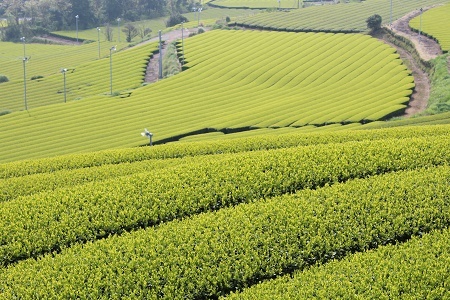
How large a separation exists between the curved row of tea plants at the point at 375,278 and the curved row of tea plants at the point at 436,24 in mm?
58767

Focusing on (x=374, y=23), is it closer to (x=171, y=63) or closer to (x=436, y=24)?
(x=436, y=24)

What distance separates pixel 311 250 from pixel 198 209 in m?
3.83

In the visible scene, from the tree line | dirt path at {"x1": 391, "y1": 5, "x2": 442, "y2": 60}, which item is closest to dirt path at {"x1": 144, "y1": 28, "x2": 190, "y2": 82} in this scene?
dirt path at {"x1": 391, "y1": 5, "x2": 442, "y2": 60}

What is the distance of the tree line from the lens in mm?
140250

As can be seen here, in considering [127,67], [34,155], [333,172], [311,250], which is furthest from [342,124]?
[127,67]

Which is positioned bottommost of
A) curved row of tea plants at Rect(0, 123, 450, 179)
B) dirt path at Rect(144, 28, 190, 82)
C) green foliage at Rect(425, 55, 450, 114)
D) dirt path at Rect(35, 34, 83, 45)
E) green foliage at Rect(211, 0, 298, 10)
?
dirt path at Rect(35, 34, 83, 45)

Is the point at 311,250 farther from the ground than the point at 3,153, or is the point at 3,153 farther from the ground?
the point at 311,250

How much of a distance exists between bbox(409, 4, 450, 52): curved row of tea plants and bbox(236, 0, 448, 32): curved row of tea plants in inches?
231

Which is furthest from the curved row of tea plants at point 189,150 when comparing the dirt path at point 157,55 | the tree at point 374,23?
the tree at point 374,23

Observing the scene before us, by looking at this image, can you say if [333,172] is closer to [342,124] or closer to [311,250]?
[311,250]

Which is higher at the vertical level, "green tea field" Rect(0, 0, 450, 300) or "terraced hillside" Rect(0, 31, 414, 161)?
"green tea field" Rect(0, 0, 450, 300)

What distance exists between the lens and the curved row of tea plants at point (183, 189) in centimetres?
1547

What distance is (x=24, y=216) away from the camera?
1608 centimetres

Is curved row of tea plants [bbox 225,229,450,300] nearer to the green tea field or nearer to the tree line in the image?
the green tea field
